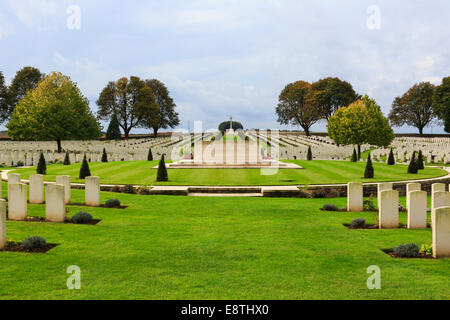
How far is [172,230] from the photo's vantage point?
12258 mm

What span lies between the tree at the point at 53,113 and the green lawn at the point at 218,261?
42876 mm

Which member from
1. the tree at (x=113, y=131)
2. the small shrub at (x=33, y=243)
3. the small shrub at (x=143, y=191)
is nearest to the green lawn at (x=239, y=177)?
the small shrub at (x=143, y=191)

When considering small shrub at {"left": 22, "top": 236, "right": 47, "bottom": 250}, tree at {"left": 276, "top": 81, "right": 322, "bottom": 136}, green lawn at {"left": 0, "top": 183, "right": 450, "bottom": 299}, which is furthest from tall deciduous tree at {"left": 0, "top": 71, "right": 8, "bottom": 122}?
small shrub at {"left": 22, "top": 236, "right": 47, "bottom": 250}

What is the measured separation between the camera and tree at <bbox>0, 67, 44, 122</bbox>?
83.3m

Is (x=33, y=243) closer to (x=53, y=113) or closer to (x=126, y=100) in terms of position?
(x=53, y=113)

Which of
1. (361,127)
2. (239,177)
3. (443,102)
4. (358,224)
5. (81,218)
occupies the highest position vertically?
(443,102)

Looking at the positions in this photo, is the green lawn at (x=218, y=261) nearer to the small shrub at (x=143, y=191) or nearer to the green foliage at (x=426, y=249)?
the green foliage at (x=426, y=249)

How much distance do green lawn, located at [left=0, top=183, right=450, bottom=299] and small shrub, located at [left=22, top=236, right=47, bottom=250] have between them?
0.51 metres

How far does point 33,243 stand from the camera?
9883mm

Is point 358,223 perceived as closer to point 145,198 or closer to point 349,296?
point 349,296

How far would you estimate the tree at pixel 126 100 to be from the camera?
86125 millimetres

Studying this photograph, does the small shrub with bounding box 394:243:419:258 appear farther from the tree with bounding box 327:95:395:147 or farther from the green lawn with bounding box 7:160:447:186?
the tree with bounding box 327:95:395:147

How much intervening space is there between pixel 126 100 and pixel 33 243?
79941 mm

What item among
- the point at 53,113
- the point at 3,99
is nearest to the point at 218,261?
the point at 53,113
